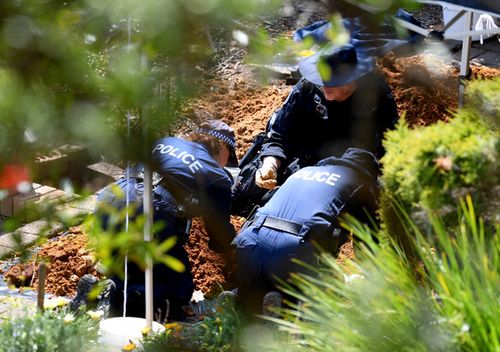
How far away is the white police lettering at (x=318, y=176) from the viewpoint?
4.15m

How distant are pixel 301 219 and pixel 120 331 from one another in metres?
0.99

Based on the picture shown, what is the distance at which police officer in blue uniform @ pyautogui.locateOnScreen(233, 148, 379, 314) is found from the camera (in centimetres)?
396

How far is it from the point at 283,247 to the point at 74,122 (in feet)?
9.21

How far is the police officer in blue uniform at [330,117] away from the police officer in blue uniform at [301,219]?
0.22 metres

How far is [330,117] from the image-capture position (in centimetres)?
462

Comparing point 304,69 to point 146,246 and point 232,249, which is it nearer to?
point 232,249

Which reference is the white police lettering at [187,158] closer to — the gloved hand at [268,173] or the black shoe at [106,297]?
the gloved hand at [268,173]

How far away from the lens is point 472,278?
8.85ft

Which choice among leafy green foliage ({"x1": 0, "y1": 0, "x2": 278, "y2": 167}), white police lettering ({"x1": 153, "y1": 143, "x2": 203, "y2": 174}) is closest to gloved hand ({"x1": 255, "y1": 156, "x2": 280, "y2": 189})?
white police lettering ({"x1": 153, "y1": 143, "x2": 203, "y2": 174})

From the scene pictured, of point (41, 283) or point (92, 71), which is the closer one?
point (92, 71)

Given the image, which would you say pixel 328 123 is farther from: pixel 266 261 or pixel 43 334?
pixel 43 334

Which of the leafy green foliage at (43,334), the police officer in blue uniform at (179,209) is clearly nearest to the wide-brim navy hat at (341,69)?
the police officer in blue uniform at (179,209)

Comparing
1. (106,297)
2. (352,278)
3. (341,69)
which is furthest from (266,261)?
(341,69)

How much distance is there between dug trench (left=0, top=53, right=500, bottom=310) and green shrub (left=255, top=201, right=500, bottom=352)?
6.26 feet
